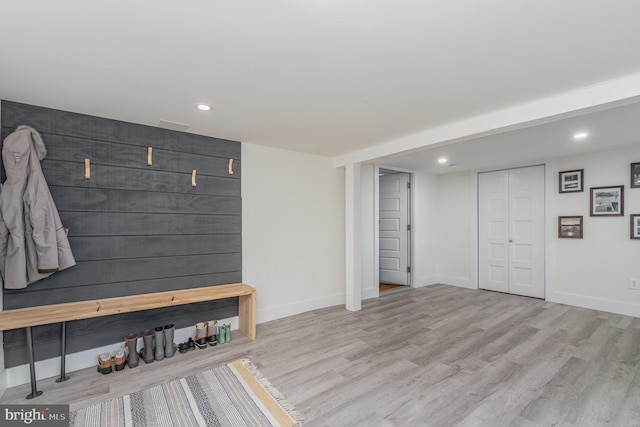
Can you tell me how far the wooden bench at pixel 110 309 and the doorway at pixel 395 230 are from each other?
290cm

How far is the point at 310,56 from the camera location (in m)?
Result: 1.69

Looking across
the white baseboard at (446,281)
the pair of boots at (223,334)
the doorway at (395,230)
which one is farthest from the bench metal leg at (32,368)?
the white baseboard at (446,281)

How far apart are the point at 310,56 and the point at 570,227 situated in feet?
15.7

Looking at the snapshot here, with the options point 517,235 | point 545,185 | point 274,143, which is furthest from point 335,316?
point 545,185

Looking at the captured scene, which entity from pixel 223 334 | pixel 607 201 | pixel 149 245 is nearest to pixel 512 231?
pixel 607 201

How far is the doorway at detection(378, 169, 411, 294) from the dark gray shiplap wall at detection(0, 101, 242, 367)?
310cm

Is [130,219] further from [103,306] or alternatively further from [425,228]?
[425,228]

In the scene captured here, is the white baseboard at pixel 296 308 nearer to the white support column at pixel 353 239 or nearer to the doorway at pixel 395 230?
the white support column at pixel 353 239

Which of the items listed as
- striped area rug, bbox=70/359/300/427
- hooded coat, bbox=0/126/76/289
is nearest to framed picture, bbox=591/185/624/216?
striped area rug, bbox=70/359/300/427

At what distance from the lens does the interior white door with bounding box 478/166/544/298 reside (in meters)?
4.68

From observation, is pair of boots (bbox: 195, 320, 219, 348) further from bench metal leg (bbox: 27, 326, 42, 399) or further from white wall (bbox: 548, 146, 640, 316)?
white wall (bbox: 548, 146, 640, 316)

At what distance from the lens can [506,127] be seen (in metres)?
2.52

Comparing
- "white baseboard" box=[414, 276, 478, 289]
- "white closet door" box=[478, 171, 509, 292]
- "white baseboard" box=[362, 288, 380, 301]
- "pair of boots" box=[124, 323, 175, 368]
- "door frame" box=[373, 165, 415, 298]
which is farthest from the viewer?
"white baseboard" box=[414, 276, 478, 289]

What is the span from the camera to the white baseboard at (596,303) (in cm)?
381
